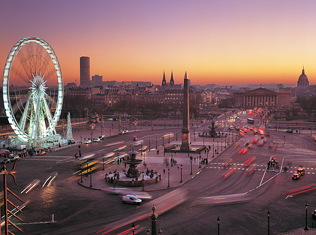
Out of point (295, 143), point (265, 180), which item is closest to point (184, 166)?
point (265, 180)

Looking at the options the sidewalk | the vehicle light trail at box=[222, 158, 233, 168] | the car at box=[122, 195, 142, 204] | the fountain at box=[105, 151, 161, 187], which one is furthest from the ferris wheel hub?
the car at box=[122, 195, 142, 204]

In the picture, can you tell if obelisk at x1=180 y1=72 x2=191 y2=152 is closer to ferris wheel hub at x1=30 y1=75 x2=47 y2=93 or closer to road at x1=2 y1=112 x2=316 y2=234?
road at x1=2 y1=112 x2=316 y2=234

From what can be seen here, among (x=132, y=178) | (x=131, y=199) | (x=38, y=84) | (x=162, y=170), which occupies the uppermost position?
(x=38, y=84)

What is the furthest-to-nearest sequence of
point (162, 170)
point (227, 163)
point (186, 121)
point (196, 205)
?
point (186, 121) < point (227, 163) < point (162, 170) < point (196, 205)

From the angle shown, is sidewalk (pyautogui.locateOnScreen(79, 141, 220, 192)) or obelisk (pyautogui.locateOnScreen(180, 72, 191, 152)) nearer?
sidewalk (pyautogui.locateOnScreen(79, 141, 220, 192))

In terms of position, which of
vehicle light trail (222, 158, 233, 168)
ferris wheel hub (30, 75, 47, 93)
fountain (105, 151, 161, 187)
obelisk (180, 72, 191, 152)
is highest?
ferris wheel hub (30, 75, 47, 93)

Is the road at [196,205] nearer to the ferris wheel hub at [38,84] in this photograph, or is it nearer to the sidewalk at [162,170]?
the sidewalk at [162,170]

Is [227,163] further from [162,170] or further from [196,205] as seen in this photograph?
[196,205]

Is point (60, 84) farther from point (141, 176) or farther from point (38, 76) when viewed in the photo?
point (141, 176)

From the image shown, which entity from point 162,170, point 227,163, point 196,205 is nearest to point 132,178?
point 162,170
